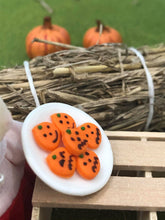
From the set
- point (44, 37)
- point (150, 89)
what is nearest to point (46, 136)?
point (150, 89)

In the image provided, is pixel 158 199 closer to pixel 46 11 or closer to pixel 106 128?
pixel 106 128

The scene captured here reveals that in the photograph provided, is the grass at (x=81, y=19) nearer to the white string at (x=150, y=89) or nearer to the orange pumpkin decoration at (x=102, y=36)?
the orange pumpkin decoration at (x=102, y=36)

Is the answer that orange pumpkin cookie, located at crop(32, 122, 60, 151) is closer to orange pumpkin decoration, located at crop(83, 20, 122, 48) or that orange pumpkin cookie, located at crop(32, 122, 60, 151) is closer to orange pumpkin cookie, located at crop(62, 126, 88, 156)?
orange pumpkin cookie, located at crop(62, 126, 88, 156)

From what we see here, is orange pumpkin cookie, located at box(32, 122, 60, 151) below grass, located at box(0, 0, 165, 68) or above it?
below

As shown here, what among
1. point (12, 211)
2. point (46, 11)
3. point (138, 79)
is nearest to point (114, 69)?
point (138, 79)

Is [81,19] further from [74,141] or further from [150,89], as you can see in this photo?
[74,141]

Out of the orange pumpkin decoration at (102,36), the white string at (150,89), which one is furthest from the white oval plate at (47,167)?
the orange pumpkin decoration at (102,36)

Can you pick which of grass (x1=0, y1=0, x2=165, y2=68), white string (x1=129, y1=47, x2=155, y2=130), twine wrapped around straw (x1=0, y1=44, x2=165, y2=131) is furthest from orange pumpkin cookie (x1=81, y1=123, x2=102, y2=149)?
grass (x1=0, y1=0, x2=165, y2=68)
